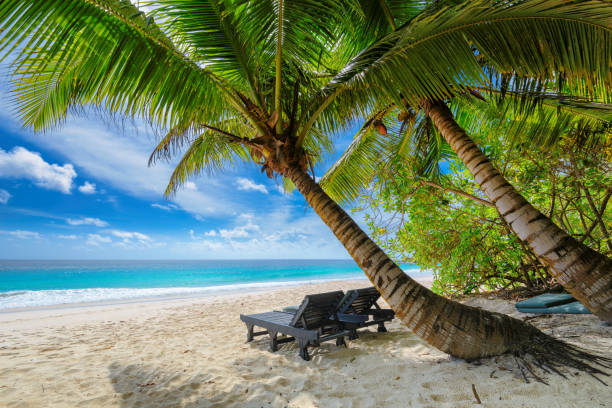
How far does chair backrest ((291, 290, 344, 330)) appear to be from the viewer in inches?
163

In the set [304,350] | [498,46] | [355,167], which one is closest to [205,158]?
[355,167]

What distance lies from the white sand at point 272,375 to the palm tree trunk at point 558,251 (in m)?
0.70

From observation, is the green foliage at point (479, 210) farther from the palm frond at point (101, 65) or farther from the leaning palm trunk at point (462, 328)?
the palm frond at point (101, 65)

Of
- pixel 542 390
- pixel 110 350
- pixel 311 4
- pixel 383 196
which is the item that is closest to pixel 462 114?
pixel 383 196

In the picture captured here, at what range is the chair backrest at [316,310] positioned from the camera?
13.6 ft

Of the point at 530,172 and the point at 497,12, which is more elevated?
the point at 497,12

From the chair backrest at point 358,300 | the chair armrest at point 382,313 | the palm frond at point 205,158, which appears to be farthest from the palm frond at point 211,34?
the chair armrest at point 382,313

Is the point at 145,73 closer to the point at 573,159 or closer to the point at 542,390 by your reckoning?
the point at 542,390

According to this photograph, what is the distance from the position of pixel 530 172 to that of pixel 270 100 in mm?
4753

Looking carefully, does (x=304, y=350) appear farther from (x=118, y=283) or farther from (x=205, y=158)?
(x=118, y=283)

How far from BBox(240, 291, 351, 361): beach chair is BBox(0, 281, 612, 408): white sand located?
0.22m

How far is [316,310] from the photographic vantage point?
4.35 meters

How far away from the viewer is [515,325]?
2900 millimetres

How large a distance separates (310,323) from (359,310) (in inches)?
45.7
